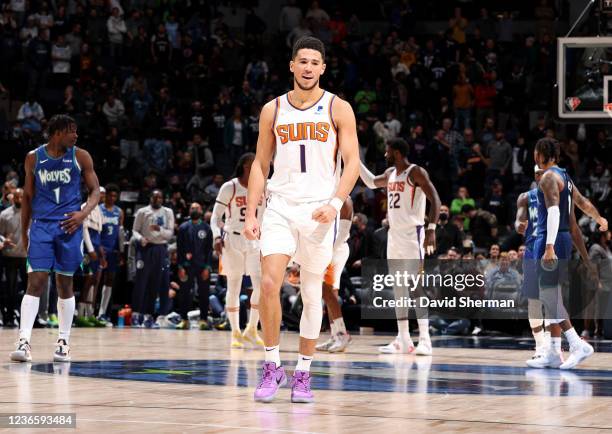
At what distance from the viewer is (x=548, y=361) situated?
10109 millimetres

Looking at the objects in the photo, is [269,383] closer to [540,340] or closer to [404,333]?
[540,340]

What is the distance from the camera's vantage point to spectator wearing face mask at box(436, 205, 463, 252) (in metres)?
16.9

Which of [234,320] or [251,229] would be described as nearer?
[251,229]

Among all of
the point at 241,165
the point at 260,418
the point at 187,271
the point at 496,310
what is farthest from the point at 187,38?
the point at 260,418

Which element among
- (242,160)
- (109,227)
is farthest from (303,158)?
(109,227)

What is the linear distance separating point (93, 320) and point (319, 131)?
35.0 feet

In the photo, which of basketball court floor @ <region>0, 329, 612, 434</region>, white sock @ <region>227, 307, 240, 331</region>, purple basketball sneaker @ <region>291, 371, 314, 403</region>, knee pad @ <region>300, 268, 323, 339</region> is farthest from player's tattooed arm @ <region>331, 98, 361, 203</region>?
white sock @ <region>227, 307, 240, 331</region>

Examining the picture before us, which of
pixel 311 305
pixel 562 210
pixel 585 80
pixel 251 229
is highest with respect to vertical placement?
pixel 585 80

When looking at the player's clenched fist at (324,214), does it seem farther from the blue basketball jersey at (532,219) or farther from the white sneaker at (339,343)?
the white sneaker at (339,343)

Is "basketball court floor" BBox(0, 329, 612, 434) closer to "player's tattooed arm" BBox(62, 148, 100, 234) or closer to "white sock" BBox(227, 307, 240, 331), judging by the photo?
"white sock" BBox(227, 307, 240, 331)

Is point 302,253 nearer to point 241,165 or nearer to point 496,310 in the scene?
point 241,165

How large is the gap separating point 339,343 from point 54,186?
3.75 meters

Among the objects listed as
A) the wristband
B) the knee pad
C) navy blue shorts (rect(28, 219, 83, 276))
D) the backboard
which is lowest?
the knee pad

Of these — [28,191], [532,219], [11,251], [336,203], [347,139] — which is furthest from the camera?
[11,251]
